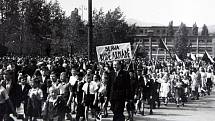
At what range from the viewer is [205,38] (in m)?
122

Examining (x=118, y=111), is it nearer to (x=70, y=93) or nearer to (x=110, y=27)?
(x=70, y=93)

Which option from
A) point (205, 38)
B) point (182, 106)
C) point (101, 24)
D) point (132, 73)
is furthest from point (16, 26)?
point (205, 38)

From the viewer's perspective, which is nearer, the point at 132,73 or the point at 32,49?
the point at 132,73

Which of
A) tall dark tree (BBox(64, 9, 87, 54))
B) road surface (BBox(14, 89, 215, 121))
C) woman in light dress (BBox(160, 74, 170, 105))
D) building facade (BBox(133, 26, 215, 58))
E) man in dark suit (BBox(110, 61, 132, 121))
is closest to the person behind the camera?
man in dark suit (BBox(110, 61, 132, 121))

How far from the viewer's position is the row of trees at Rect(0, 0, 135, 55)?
49.5 meters

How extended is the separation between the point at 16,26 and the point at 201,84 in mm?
29931

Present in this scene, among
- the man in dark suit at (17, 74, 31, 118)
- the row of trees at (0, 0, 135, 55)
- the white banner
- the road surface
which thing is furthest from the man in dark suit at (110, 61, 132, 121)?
the row of trees at (0, 0, 135, 55)

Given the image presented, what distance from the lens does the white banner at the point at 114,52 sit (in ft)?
62.3

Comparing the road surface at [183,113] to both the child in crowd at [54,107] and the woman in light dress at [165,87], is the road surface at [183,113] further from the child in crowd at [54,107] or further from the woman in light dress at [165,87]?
the child in crowd at [54,107]

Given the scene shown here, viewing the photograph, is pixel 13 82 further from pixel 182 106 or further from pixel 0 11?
pixel 0 11

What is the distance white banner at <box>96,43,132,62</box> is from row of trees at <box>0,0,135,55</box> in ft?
95.2

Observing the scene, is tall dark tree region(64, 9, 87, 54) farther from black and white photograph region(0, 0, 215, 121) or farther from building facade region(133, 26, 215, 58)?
building facade region(133, 26, 215, 58)

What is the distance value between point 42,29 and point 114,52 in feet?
130

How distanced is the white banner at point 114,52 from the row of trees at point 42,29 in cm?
2900
